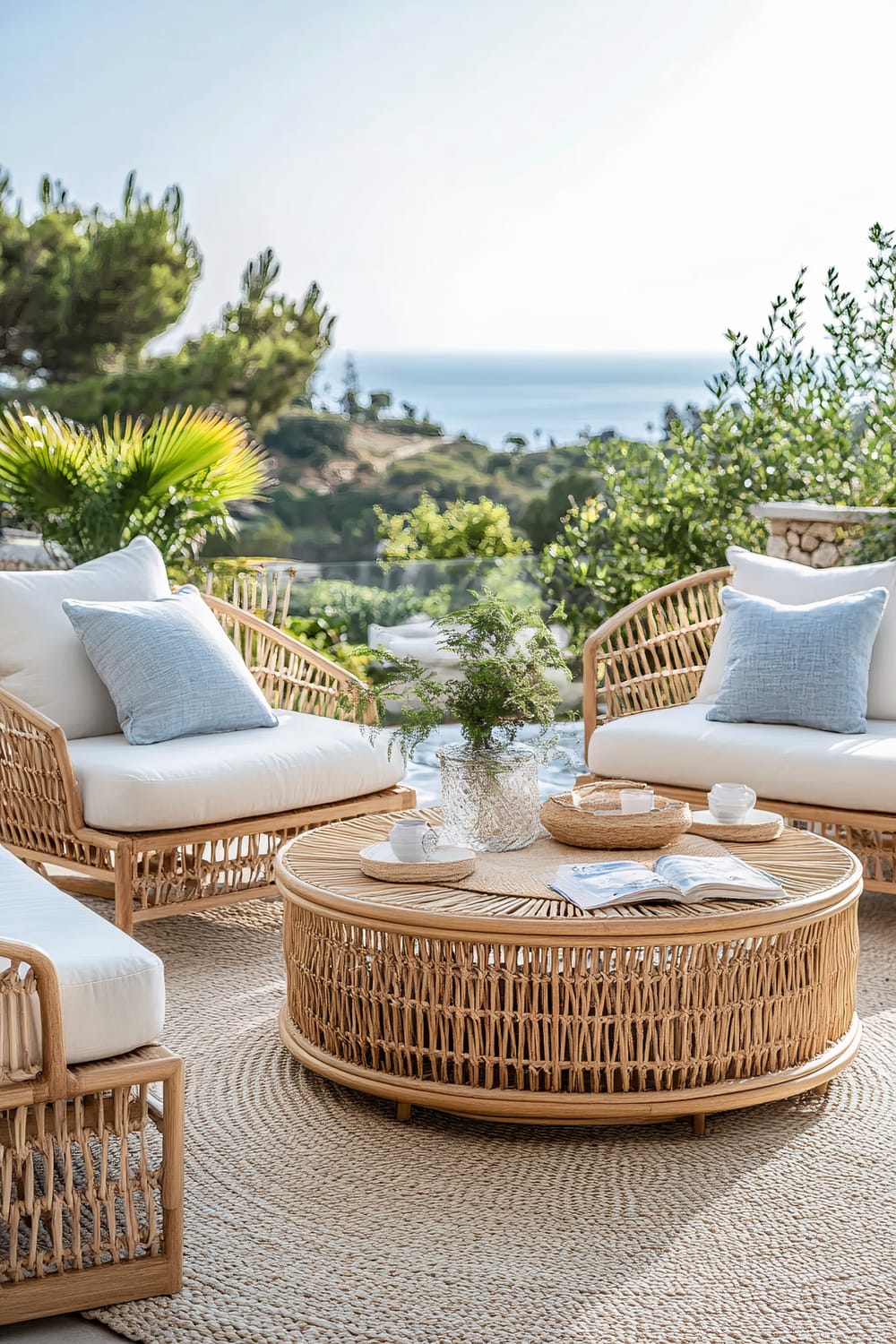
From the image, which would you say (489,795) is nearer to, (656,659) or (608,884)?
(608,884)

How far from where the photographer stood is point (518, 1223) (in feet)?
6.75

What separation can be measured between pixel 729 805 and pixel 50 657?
184cm

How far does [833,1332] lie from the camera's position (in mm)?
1760

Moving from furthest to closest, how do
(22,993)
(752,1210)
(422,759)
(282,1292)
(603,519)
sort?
(603,519)
(422,759)
(752,1210)
(282,1292)
(22,993)

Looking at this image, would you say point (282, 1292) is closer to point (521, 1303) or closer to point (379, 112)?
point (521, 1303)

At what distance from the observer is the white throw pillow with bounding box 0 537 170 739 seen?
3555 mm

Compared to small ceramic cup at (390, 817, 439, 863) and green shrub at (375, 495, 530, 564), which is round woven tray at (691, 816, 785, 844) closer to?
small ceramic cup at (390, 817, 439, 863)

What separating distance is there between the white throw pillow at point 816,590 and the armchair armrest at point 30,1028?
8.88ft

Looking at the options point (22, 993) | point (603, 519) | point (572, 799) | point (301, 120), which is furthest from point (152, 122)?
point (22, 993)

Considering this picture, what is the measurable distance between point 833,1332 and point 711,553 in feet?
15.2

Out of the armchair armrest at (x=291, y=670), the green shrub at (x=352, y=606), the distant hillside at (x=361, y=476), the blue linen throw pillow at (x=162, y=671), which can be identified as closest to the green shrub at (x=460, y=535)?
the green shrub at (x=352, y=606)

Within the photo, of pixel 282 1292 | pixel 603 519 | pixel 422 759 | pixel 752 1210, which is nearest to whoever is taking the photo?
pixel 282 1292

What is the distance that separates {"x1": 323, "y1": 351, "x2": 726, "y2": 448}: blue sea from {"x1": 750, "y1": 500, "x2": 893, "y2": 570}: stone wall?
38.0 ft

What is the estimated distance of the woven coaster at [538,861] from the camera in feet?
8.04
